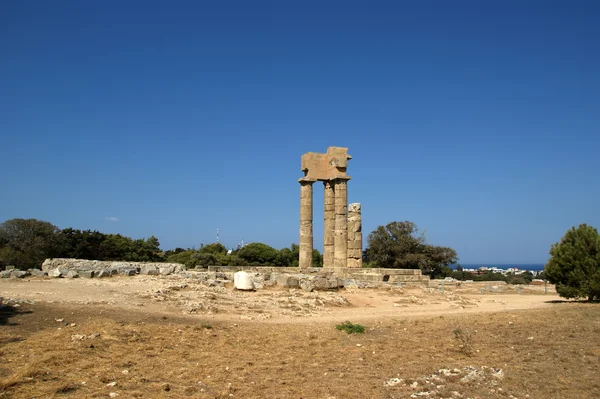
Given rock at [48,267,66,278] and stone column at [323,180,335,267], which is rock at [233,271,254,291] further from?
stone column at [323,180,335,267]

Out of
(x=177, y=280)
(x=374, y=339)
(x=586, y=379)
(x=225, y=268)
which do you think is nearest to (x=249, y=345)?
(x=374, y=339)

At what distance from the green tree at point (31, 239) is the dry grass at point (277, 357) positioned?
85.4ft

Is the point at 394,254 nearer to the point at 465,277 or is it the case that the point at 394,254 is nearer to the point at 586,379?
the point at 465,277

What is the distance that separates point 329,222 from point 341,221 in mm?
1590

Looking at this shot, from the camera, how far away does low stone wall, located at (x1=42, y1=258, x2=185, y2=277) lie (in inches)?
710

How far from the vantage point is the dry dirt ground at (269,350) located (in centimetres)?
673

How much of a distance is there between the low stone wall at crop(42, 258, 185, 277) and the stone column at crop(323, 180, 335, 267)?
861 centimetres

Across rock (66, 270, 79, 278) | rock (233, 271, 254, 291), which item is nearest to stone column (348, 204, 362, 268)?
rock (233, 271, 254, 291)

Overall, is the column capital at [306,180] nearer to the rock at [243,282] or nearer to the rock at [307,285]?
the rock at [307,285]

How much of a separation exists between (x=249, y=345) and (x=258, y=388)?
2.78 meters

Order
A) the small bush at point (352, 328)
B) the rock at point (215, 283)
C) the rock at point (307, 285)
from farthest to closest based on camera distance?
1. the rock at point (307, 285)
2. the rock at point (215, 283)
3. the small bush at point (352, 328)

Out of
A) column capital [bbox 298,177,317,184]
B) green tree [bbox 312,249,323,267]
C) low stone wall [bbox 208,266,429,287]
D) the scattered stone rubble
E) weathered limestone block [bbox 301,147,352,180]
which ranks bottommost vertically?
the scattered stone rubble

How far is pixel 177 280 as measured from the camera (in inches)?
723

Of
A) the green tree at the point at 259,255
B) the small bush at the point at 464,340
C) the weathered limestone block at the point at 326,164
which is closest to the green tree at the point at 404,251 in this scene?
the green tree at the point at 259,255
